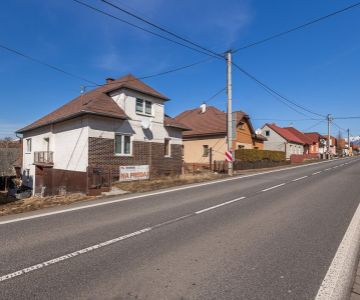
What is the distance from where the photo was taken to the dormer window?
23823 millimetres

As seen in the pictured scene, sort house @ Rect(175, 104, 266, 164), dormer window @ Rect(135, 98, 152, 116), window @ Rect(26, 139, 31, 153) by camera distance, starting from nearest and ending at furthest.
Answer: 1. dormer window @ Rect(135, 98, 152, 116)
2. window @ Rect(26, 139, 31, 153)
3. house @ Rect(175, 104, 266, 164)

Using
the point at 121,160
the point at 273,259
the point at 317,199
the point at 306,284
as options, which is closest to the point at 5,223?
the point at 273,259

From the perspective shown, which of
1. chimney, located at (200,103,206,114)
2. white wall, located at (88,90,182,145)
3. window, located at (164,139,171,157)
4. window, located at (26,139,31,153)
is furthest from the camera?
chimney, located at (200,103,206,114)

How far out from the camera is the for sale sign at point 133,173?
18.2 m

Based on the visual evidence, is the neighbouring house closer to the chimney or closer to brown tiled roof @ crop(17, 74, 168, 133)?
brown tiled roof @ crop(17, 74, 168, 133)

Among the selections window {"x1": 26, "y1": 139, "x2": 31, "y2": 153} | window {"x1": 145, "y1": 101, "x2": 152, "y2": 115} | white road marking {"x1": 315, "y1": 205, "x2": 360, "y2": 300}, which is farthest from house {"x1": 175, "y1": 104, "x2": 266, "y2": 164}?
white road marking {"x1": 315, "y1": 205, "x2": 360, "y2": 300}

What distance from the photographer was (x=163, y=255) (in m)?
5.38

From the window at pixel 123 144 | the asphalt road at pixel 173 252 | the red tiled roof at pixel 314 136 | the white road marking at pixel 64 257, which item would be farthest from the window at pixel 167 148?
the red tiled roof at pixel 314 136

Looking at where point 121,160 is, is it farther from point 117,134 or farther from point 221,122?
point 221,122

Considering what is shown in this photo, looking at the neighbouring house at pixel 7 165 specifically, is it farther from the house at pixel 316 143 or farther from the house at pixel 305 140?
the house at pixel 316 143

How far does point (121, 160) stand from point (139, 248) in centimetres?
1644

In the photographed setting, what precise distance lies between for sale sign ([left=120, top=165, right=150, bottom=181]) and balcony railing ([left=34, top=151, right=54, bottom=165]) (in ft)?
26.1

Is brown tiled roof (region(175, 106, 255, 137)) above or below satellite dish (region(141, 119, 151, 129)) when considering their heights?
above

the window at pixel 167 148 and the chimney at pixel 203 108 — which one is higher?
the chimney at pixel 203 108
